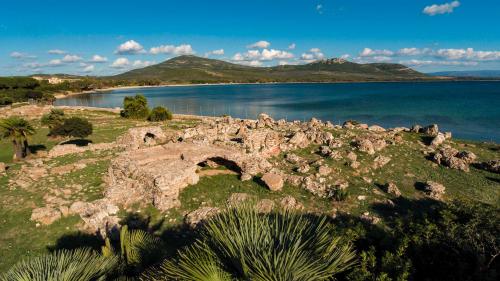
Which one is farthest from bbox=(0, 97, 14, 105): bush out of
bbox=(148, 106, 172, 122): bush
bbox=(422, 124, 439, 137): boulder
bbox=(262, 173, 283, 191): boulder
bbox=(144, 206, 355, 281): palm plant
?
bbox=(144, 206, 355, 281): palm plant

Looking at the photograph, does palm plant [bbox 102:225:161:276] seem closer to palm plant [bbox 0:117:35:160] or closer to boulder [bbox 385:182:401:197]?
boulder [bbox 385:182:401:197]

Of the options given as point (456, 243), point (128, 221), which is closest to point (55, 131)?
point (128, 221)

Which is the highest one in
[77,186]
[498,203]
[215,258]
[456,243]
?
[215,258]

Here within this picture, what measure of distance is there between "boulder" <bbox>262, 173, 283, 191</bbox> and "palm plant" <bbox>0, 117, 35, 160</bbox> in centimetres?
2290

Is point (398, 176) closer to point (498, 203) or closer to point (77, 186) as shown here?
point (498, 203)

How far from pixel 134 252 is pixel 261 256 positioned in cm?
569

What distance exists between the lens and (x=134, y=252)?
1034 cm

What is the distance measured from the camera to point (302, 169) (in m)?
22.6

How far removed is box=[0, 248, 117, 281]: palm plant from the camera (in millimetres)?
7867

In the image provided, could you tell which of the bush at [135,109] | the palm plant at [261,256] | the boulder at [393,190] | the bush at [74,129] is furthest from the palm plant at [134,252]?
the bush at [135,109]

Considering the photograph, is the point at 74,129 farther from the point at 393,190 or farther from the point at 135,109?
the point at 393,190

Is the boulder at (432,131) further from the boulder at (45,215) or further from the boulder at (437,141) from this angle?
the boulder at (45,215)

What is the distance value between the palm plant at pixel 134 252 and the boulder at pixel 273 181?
390 inches

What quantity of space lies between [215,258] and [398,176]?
19370 millimetres
